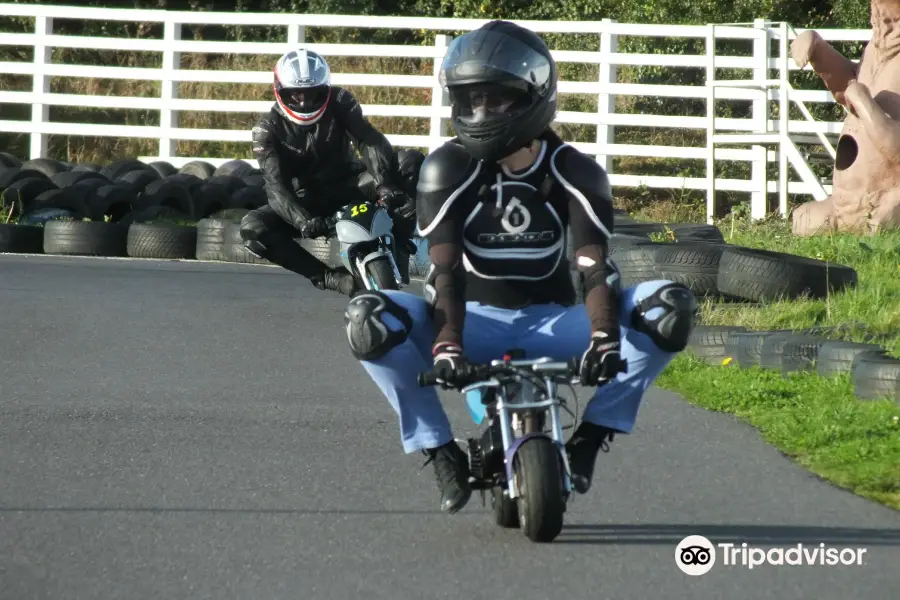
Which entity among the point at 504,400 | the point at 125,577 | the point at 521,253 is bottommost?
the point at 125,577

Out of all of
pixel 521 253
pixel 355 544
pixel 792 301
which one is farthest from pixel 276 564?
pixel 792 301

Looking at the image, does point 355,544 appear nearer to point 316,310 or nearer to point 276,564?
point 276,564

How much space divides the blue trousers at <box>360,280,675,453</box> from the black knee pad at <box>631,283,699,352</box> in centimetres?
4

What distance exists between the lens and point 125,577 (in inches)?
178

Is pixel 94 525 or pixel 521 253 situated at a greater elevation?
pixel 521 253

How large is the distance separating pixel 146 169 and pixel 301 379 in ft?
31.5

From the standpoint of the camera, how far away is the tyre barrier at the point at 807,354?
7223 mm

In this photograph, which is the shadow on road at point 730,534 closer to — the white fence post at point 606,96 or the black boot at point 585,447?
the black boot at point 585,447

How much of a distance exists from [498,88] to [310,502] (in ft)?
5.14

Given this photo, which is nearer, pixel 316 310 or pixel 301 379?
pixel 301 379

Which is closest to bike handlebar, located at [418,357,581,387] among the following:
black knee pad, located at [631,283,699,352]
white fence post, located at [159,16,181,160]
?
black knee pad, located at [631,283,699,352]

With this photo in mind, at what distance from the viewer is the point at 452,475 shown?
5.07m

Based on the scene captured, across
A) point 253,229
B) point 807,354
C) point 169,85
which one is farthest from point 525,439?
point 169,85

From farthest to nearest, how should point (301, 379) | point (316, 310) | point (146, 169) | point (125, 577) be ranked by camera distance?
point (146, 169) < point (316, 310) < point (301, 379) < point (125, 577)
